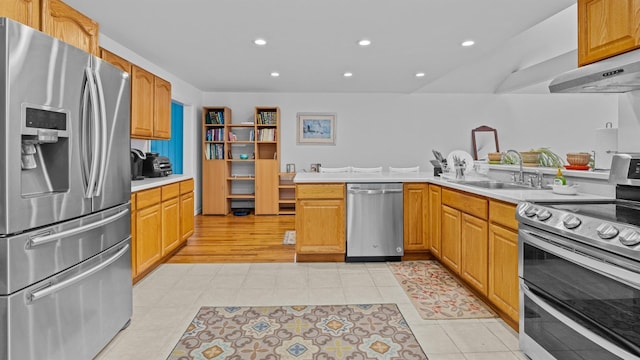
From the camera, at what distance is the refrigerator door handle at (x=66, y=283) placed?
4.88 feet

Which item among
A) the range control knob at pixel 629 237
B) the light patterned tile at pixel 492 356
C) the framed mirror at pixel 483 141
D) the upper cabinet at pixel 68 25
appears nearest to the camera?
the range control knob at pixel 629 237

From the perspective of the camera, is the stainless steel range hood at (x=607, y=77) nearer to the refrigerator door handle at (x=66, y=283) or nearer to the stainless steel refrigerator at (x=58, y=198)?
the stainless steel refrigerator at (x=58, y=198)

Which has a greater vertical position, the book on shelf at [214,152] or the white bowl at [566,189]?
the book on shelf at [214,152]

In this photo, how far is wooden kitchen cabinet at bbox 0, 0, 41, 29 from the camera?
186 cm

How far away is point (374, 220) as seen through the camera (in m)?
3.57

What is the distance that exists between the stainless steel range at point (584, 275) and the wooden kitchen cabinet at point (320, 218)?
6.09 ft

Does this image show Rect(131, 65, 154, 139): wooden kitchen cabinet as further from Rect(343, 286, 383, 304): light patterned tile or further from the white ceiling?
Rect(343, 286, 383, 304): light patterned tile

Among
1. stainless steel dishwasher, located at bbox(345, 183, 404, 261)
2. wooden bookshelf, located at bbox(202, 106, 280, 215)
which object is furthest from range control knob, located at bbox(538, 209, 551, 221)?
wooden bookshelf, located at bbox(202, 106, 280, 215)

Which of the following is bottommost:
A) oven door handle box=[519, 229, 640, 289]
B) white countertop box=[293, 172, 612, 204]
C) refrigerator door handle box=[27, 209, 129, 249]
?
oven door handle box=[519, 229, 640, 289]

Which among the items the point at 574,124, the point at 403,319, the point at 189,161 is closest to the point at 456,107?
the point at 574,124

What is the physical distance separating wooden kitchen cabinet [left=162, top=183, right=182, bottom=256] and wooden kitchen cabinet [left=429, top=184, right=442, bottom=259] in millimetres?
2638

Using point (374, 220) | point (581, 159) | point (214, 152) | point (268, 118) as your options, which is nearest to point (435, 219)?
point (374, 220)

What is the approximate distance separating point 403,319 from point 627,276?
138cm

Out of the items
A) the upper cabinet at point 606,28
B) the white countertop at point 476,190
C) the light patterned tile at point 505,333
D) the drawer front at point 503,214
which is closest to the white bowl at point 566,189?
the white countertop at point 476,190
